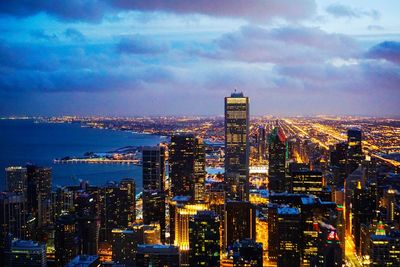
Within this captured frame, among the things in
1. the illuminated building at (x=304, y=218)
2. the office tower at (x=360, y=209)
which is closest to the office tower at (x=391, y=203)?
the office tower at (x=360, y=209)

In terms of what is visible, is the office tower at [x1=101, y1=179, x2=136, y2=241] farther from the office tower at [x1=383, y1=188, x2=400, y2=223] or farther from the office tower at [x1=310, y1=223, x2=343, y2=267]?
the office tower at [x1=383, y1=188, x2=400, y2=223]

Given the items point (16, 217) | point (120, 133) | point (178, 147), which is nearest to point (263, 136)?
point (178, 147)

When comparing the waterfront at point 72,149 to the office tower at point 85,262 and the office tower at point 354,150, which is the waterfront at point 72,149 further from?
the office tower at point 354,150

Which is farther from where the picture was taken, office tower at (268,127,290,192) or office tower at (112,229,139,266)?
office tower at (268,127,290,192)

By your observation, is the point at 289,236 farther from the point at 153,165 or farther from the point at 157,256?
the point at 153,165

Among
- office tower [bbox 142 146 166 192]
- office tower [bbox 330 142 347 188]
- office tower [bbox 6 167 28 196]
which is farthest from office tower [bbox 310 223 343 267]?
office tower [bbox 6 167 28 196]

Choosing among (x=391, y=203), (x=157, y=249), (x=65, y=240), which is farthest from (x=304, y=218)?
(x=65, y=240)

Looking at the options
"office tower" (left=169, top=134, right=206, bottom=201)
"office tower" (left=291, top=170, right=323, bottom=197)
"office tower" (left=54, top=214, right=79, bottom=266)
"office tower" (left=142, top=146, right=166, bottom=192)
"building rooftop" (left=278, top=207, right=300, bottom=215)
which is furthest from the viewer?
"office tower" (left=142, top=146, right=166, bottom=192)
